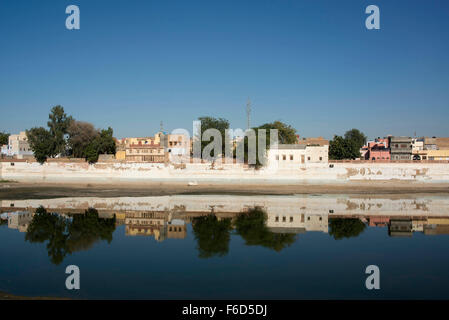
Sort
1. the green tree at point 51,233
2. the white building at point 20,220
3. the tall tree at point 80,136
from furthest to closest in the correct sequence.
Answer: the tall tree at point 80,136, the white building at point 20,220, the green tree at point 51,233

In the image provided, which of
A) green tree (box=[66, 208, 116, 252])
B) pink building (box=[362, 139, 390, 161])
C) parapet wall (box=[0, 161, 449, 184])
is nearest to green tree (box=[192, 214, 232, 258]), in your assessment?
green tree (box=[66, 208, 116, 252])

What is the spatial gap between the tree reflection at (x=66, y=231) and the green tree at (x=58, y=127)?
34528 mm

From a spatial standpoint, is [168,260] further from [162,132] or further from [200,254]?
[162,132]

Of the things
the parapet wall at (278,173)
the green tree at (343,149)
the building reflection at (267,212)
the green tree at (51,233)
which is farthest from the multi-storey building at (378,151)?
the green tree at (51,233)

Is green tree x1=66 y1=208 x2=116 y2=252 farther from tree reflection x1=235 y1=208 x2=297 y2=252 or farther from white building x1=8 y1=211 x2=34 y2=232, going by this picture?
tree reflection x1=235 y1=208 x2=297 y2=252

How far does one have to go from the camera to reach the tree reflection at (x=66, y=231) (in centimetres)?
1627

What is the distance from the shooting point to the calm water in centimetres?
1150

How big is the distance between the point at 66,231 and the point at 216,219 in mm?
8840

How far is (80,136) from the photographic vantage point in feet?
186

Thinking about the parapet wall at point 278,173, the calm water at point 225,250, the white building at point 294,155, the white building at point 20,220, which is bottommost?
the calm water at point 225,250

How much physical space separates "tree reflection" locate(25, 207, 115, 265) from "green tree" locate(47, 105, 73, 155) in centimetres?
3453

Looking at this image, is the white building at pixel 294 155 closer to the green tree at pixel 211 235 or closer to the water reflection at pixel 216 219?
the water reflection at pixel 216 219

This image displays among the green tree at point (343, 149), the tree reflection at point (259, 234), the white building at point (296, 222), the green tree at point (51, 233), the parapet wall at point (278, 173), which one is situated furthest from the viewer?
the green tree at point (343, 149)
